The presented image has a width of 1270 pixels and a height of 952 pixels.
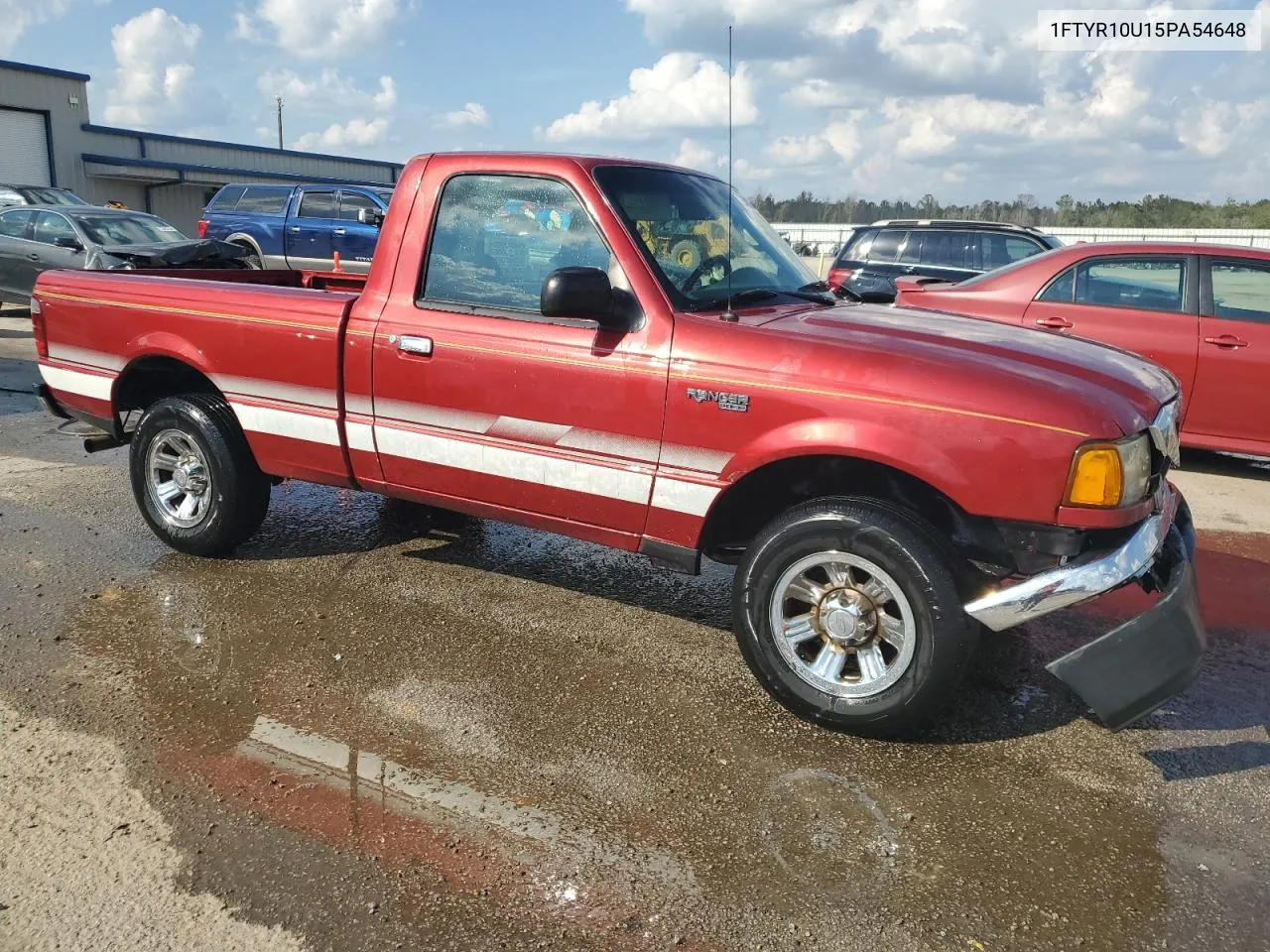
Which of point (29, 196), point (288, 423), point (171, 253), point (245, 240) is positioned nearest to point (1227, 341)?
point (288, 423)

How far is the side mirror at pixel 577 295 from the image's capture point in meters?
3.45

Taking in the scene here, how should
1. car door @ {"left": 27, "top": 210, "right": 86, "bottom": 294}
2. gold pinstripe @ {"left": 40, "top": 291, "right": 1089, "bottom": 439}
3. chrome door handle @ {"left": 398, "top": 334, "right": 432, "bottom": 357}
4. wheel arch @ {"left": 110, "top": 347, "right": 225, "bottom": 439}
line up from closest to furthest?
gold pinstripe @ {"left": 40, "top": 291, "right": 1089, "bottom": 439} < chrome door handle @ {"left": 398, "top": 334, "right": 432, "bottom": 357} < wheel arch @ {"left": 110, "top": 347, "right": 225, "bottom": 439} < car door @ {"left": 27, "top": 210, "right": 86, "bottom": 294}

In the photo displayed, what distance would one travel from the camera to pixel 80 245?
13328 mm

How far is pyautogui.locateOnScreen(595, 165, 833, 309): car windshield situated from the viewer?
12.6ft

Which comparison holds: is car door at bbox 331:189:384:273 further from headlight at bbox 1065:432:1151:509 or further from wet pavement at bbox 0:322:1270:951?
headlight at bbox 1065:432:1151:509

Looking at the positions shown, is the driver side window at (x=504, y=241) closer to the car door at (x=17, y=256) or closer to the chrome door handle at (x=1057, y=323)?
the chrome door handle at (x=1057, y=323)

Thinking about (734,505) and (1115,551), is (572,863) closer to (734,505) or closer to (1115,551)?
(734,505)

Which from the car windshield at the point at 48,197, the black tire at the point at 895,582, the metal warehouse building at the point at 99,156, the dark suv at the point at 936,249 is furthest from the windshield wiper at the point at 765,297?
the metal warehouse building at the point at 99,156

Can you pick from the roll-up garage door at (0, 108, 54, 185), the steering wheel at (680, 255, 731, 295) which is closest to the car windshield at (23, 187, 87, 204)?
the roll-up garage door at (0, 108, 54, 185)

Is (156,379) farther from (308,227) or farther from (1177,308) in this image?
(308,227)

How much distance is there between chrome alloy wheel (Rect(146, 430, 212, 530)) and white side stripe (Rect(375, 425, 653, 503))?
4.04 feet

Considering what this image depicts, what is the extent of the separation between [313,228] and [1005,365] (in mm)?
16774

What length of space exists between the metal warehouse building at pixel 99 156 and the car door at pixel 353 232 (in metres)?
16.2

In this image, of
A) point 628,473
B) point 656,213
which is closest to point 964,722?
point 628,473
